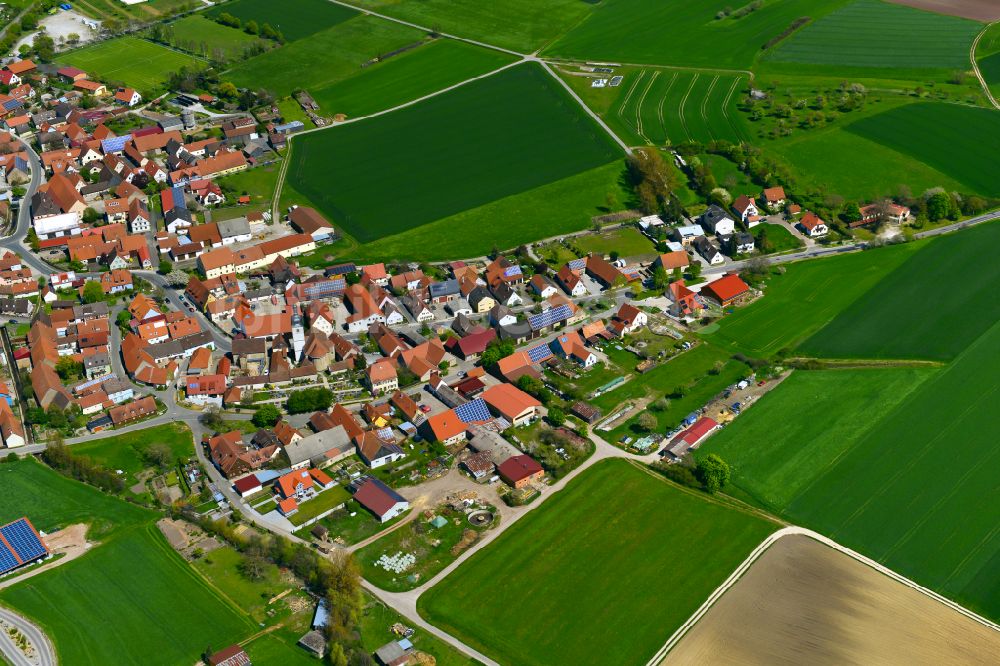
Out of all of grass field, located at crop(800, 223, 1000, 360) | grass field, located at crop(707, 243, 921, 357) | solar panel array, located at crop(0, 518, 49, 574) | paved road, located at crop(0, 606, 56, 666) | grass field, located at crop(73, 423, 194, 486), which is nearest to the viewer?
paved road, located at crop(0, 606, 56, 666)

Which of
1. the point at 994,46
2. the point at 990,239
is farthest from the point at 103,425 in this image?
the point at 994,46

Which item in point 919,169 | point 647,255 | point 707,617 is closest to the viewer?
point 707,617

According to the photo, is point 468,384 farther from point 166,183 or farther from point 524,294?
point 166,183

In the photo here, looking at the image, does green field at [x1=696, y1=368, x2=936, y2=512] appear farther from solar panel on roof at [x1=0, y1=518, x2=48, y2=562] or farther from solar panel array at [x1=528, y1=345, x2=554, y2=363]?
solar panel on roof at [x1=0, y1=518, x2=48, y2=562]

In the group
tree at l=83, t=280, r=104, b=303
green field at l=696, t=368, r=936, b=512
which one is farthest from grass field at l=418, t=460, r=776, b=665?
tree at l=83, t=280, r=104, b=303

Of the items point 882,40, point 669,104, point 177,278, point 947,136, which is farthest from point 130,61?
point 947,136

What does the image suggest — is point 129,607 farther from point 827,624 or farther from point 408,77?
point 408,77
